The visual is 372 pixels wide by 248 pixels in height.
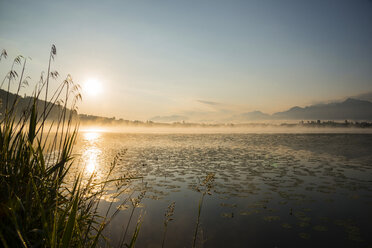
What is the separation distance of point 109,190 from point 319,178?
12.7 m

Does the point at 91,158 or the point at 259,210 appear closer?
the point at 259,210

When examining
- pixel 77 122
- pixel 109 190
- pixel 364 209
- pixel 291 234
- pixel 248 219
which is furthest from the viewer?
pixel 109 190

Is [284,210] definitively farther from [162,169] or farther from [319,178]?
[162,169]

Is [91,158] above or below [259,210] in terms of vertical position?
above

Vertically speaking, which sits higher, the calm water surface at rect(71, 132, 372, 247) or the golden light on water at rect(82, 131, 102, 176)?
the golden light on water at rect(82, 131, 102, 176)

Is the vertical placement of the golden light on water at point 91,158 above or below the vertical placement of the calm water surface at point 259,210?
above

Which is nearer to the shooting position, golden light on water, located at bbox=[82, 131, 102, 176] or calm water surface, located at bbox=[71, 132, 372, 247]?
calm water surface, located at bbox=[71, 132, 372, 247]

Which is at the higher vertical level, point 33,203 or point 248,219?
point 33,203

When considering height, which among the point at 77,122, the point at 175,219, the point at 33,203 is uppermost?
the point at 77,122

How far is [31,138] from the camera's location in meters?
2.77

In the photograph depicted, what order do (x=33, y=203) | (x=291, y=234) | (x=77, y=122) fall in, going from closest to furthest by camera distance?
(x=33, y=203)
(x=77, y=122)
(x=291, y=234)

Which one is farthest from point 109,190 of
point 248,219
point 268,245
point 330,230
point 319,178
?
point 319,178

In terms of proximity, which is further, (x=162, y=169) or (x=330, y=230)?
(x=162, y=169)

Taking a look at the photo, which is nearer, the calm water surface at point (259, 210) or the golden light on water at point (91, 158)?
the calm water surface at point (259, 210)
